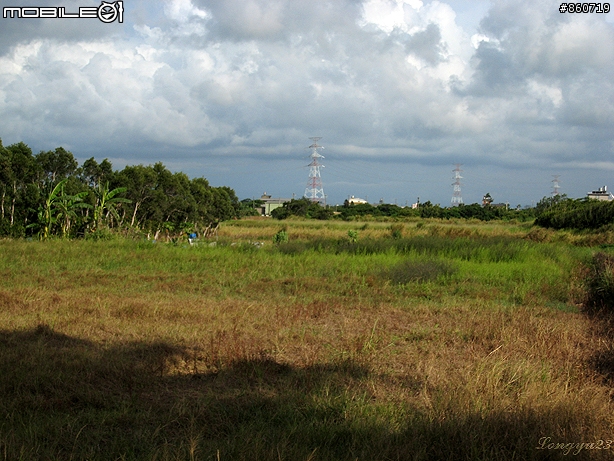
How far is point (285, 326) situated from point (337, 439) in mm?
2950

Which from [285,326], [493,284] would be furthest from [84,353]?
[493,284]

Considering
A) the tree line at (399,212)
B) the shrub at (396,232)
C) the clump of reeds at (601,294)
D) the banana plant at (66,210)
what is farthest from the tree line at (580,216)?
the banana plant at (66,210)

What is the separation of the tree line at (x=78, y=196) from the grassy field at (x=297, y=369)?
6.53m

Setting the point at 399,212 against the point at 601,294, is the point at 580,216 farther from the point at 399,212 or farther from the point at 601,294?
the point at 399,212

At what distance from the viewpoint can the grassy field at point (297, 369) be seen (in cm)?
326

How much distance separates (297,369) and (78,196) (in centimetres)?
1326

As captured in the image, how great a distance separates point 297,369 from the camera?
4.68 metres

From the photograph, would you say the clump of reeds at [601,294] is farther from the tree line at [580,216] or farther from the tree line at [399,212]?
the tree line at [399,212]

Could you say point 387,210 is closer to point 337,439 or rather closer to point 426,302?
point 426,302

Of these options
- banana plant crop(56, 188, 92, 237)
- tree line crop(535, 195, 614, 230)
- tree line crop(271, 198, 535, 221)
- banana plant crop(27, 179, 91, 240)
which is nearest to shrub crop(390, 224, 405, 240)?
tree line crop(535, 195, 614, 230)

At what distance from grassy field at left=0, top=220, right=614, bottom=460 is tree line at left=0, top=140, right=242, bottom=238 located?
21.4 feet

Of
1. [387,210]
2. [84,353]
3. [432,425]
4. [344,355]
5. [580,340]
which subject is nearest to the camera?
[432,425]

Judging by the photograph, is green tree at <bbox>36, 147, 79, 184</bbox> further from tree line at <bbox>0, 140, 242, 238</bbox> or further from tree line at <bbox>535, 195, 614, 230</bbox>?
tree line at <bbox>535, 195, 614, 230</bbox>

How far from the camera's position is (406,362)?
514 cm
